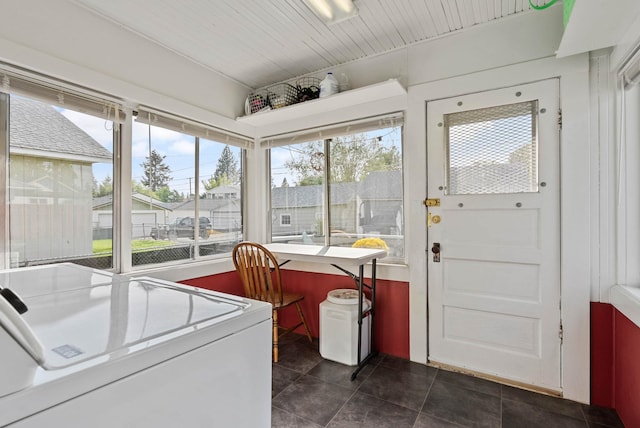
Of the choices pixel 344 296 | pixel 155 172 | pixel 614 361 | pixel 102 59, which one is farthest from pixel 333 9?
pixel 614 361

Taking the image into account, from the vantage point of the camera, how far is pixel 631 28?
1.43 m

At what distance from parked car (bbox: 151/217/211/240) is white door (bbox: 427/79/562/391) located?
6.10ft

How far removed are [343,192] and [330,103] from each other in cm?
74

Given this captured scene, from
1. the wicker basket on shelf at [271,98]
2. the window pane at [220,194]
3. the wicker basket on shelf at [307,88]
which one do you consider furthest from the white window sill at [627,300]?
the window pane at [220,194]

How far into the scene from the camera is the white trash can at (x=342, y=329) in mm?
2218

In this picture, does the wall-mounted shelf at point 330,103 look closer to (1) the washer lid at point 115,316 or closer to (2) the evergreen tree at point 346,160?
(2) the evergreen tree at point 346,160

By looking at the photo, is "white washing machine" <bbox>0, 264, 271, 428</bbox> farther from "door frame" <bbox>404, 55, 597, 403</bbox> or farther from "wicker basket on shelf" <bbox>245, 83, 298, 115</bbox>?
"wicker basket on shelf" <bbox>245, 83, 298, 115</bbox>

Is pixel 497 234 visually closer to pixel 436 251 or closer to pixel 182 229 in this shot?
pixel 436 251

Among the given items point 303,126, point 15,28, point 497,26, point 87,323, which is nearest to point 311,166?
point 303,126

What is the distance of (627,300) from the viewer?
1474mm

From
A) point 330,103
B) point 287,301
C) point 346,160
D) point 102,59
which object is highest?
point 102,59

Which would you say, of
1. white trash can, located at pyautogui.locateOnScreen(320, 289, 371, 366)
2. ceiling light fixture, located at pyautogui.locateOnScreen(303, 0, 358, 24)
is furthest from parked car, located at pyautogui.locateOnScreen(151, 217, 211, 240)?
ceiling light fixture, located at pyautogui.locateOnScreen(303, 0, 358, 24)

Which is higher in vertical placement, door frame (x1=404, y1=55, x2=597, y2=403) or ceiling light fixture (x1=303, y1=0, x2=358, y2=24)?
ceiling light fixture (x1=303, y1=0, x2=358, y2=24)

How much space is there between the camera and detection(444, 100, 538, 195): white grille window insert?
194cm
